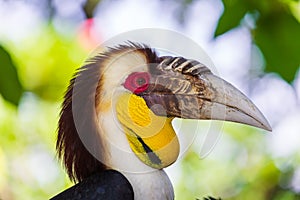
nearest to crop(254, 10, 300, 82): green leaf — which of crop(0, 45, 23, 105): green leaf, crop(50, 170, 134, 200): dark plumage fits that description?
crop(50, 170, 134, 200): dark plumage

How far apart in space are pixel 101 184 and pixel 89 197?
4 centimetres

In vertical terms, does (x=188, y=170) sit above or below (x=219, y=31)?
below

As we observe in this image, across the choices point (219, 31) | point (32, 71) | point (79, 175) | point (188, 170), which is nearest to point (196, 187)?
point (188, 170)

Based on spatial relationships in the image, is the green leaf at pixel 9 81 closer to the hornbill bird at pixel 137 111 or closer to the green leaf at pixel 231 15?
the hornbill bird at pixel 137 111

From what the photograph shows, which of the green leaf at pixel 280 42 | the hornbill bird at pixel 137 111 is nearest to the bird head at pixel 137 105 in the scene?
the hornbill bird at pixel 137 111

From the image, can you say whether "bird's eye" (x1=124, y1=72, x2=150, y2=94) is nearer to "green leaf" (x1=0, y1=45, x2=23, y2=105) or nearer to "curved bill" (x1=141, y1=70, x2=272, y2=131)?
"curved bill" (x1=141, y1=70, x2=272, y2=131)

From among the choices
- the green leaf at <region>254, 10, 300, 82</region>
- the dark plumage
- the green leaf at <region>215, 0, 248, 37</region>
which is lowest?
the dark plumage

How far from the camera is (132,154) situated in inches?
71.1

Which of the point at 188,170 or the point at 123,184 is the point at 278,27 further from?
the point at 188,170

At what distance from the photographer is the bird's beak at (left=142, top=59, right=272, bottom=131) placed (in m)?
1.76

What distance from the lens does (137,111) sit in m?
1.82

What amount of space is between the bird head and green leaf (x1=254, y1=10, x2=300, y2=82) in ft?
0.46

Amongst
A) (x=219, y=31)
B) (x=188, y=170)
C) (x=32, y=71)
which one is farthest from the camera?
(x=188, y=170)

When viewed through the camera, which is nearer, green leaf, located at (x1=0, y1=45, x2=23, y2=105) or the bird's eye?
green leaf, located at (x1=0, y1=45, x2=23, y2=105)
